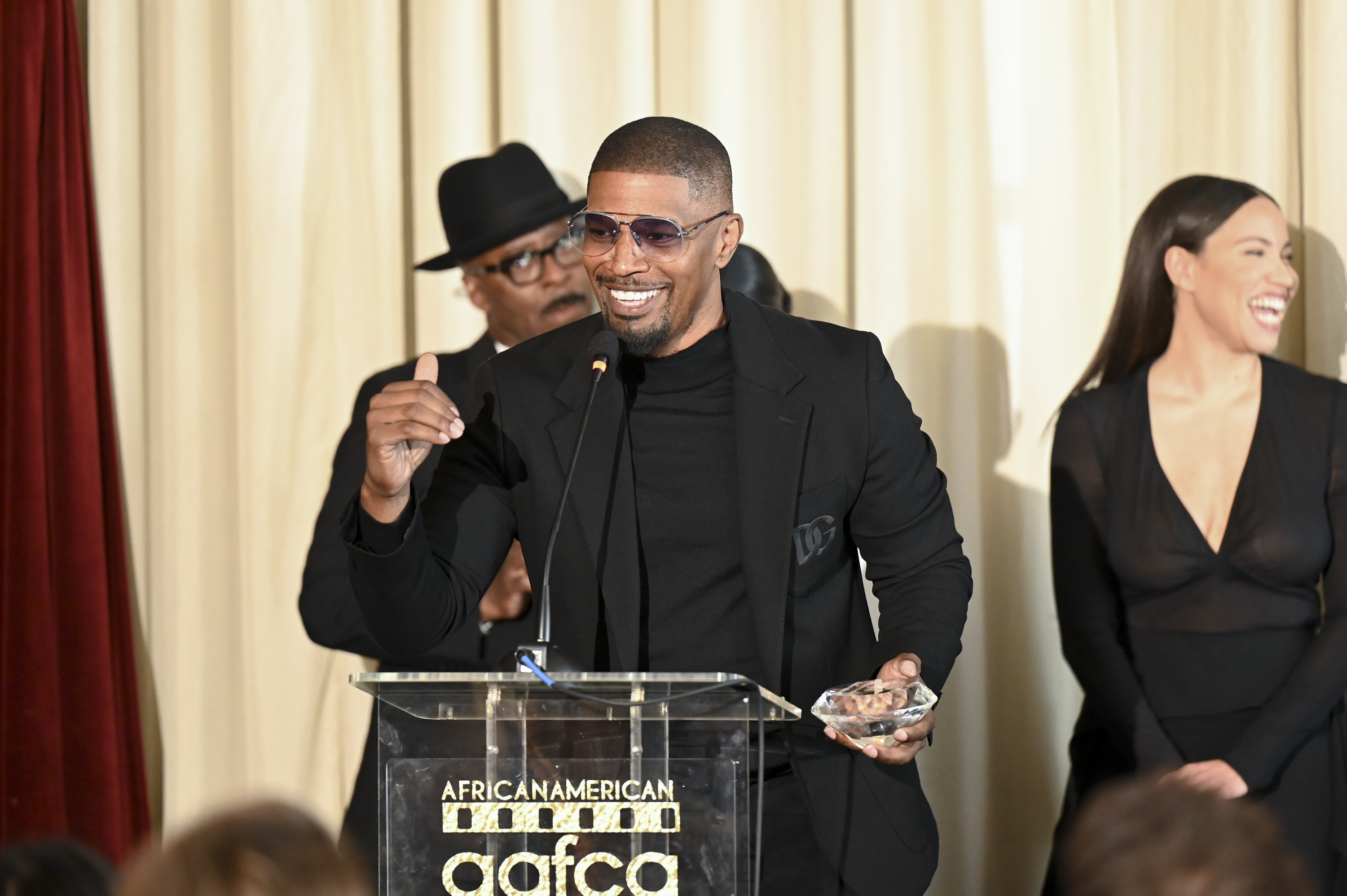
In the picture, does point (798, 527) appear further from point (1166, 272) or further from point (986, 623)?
point (986, 623)

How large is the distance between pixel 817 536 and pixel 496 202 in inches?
56.6

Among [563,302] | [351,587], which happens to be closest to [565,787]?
[351,587]

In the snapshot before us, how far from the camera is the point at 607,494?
225cm

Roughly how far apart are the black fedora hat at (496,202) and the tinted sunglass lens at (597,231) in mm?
1056

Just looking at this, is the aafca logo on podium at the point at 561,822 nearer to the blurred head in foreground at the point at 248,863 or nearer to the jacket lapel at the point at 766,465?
the jacket lapel at the point at 766,465

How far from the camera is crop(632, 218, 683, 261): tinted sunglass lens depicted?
226 cm

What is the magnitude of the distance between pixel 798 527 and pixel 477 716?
679 mm

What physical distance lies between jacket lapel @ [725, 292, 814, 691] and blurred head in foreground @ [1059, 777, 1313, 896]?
0.96 m

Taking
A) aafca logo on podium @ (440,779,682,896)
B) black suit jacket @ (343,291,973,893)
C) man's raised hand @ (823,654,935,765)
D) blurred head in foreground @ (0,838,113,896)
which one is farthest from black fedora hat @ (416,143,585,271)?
blurred head in foreground @ (0,838,113,896)

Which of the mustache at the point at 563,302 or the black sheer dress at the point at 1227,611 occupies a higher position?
the mustache at the point at 563,302

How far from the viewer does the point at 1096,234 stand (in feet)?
12.5

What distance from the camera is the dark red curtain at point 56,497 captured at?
12.3 feet

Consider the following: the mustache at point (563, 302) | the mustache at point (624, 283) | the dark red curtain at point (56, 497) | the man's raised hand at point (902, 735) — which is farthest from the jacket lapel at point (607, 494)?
the dark red curtain at point (56, 497)

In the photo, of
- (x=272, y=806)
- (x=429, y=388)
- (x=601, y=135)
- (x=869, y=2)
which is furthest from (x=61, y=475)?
(x=272, y=806)
